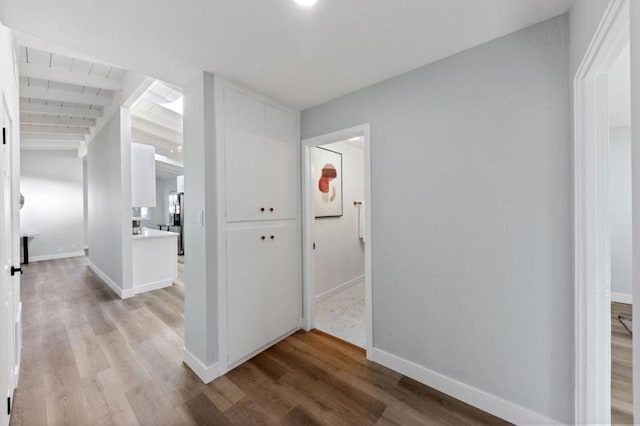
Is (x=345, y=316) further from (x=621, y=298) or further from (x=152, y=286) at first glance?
(x=621, y=298)

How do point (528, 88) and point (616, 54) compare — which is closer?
point (616, 54)

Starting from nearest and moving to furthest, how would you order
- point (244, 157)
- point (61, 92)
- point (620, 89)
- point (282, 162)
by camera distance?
point (244, 157)
point (620, 89)
point (282, 162)
point (61, 92)

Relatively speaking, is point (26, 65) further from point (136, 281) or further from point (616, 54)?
point (616, 54)

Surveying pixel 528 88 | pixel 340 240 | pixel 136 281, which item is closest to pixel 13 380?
pixel 136 281

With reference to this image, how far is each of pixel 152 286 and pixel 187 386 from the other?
110 inches

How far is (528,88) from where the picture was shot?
1521 millimetres

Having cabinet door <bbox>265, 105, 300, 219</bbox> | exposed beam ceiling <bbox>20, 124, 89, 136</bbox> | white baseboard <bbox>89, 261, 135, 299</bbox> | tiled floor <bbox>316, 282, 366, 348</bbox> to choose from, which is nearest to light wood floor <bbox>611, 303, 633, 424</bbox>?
tiled floor <bbox>316, 282, 366, 348</bbox>

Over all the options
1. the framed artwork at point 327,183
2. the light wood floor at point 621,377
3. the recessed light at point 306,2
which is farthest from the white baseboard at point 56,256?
the light wood floor at point 621,377

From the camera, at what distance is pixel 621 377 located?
75.2 inches

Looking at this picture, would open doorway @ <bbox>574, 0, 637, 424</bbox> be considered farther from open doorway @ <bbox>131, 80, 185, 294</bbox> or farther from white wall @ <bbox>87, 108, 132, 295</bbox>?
white wall @ <bbox>87, 108, 132, 295</bbox>

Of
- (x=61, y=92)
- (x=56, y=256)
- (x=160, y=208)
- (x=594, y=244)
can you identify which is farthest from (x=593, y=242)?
(x=160, y=208)

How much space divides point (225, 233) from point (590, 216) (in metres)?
2.32

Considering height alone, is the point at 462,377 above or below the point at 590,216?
below

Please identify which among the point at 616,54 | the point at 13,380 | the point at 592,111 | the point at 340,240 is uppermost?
the point at 616,54
